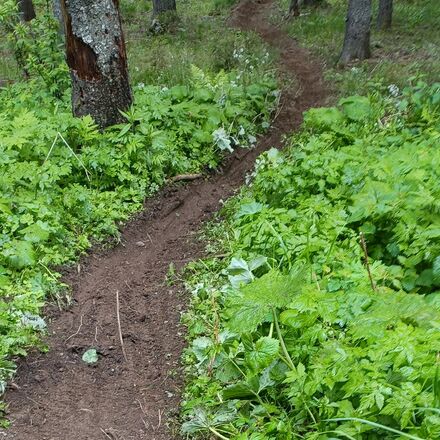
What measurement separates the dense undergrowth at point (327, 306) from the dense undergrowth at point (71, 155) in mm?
1504

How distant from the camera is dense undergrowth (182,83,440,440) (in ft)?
9.45

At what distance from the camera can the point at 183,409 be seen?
3.91 m

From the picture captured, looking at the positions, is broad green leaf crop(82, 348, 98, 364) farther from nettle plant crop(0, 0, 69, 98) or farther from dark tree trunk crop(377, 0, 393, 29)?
dark tree trunk crop(377, 0, 393, 29)

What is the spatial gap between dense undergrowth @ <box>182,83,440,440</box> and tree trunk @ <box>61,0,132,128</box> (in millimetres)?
2759

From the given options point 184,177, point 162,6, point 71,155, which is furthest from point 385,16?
point 71,155

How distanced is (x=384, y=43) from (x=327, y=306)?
11085mm

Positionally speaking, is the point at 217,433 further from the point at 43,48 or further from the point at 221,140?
the point at 43,48

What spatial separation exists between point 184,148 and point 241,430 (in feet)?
17.2

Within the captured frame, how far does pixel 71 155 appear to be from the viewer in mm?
6777

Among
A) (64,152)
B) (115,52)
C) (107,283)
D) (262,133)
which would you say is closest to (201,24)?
(262,133)

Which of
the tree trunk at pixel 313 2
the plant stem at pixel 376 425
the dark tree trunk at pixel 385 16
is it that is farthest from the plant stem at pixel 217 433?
the tree trunk at pixel 313 2

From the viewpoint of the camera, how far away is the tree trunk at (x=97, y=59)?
696 cm

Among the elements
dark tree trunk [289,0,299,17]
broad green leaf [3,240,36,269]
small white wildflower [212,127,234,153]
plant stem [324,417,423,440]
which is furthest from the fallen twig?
dark tree trunk [289,0,299,17]

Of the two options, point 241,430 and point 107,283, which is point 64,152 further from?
point 241,430
